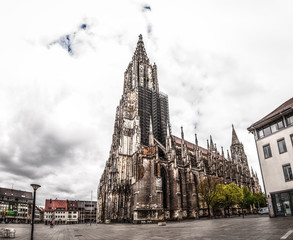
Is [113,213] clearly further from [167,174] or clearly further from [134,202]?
[167,174]

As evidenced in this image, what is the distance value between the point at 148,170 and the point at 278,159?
1891 centimetres

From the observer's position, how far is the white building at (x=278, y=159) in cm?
1764

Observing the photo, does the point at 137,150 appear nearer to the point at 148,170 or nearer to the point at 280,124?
the point at 148,170

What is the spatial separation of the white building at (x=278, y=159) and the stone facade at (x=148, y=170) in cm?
1517

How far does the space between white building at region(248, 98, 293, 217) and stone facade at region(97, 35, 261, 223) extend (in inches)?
597

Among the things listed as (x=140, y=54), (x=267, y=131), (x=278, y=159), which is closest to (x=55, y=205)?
(x=140, y=54)

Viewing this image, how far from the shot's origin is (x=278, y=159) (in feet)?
61.1

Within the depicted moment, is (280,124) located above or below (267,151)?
above

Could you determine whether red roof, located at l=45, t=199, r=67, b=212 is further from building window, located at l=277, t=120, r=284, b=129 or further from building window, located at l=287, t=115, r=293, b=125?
building window, located at l=287, t=115, r=293, b=125

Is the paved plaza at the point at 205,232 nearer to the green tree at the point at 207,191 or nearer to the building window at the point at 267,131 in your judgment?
the building window at the point at 267,131

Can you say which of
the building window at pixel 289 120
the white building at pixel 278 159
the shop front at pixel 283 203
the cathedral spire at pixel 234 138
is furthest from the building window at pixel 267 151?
the cathedral spire at pixel 234 138

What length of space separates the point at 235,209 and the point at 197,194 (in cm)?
1512

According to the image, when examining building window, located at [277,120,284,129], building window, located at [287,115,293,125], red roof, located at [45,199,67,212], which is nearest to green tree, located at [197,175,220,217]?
building window, located at [277,120,284,129]

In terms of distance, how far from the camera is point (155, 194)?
30.6 meters
